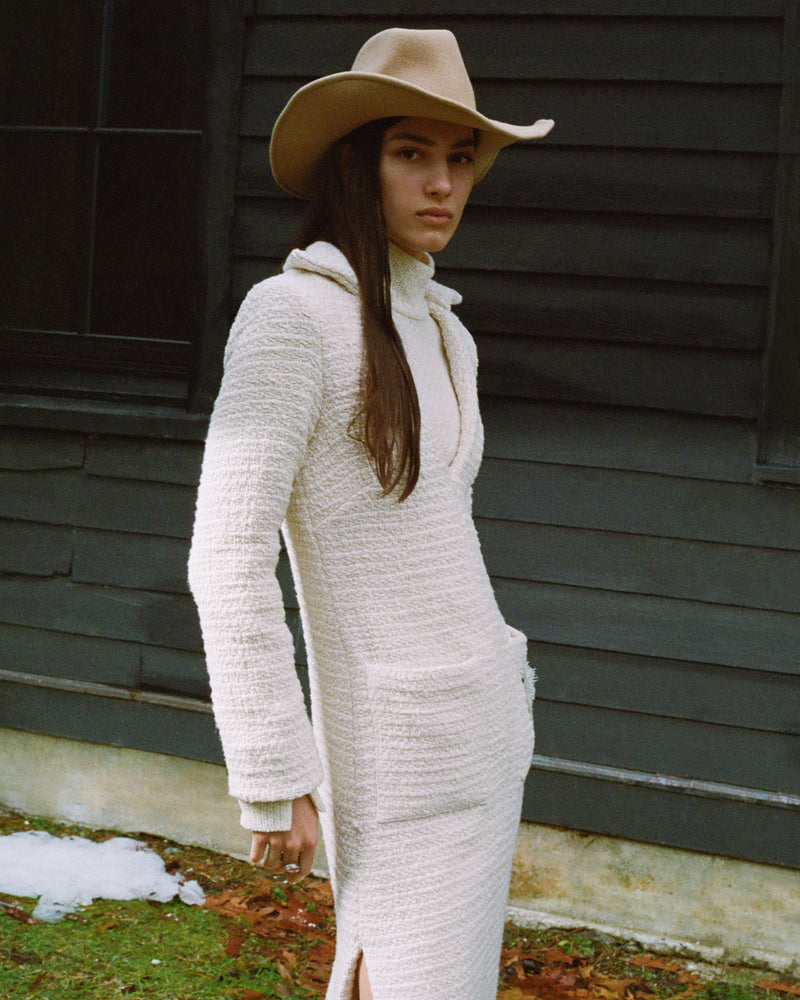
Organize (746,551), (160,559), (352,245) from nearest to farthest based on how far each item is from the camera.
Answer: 1. (352,245)
2. (746,551)
3. (160,559)

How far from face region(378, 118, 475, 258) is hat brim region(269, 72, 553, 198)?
3 cm

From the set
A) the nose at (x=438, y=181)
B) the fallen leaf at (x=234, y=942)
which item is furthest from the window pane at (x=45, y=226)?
the nose at (x=438, y=181)

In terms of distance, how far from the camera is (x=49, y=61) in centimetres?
411

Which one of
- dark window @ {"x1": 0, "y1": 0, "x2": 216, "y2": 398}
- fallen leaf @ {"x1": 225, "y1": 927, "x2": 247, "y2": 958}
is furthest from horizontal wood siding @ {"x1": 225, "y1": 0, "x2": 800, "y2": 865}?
fallen leaf @ {"x1": 225, "y1": 927, "x2": 247, "y2": 958}

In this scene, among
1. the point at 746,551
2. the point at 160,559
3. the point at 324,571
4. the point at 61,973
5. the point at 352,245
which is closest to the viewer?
the point at 324,571

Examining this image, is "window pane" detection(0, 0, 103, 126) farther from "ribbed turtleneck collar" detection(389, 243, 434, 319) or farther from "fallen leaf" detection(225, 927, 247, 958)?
"fallen leaf" detection(225, 927, 247, 958)

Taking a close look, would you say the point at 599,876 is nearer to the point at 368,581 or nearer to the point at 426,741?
the point at 426,741

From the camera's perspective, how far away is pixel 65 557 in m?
4.04

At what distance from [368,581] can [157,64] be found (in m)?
2.96

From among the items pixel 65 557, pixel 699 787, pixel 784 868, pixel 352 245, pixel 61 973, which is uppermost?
pixel 352 245

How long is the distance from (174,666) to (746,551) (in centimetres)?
194

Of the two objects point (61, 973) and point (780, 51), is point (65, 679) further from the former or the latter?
point (780, 51)

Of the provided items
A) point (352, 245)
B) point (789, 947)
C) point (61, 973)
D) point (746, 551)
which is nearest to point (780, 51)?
point (746, 551)

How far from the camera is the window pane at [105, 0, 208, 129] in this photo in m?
3.95
